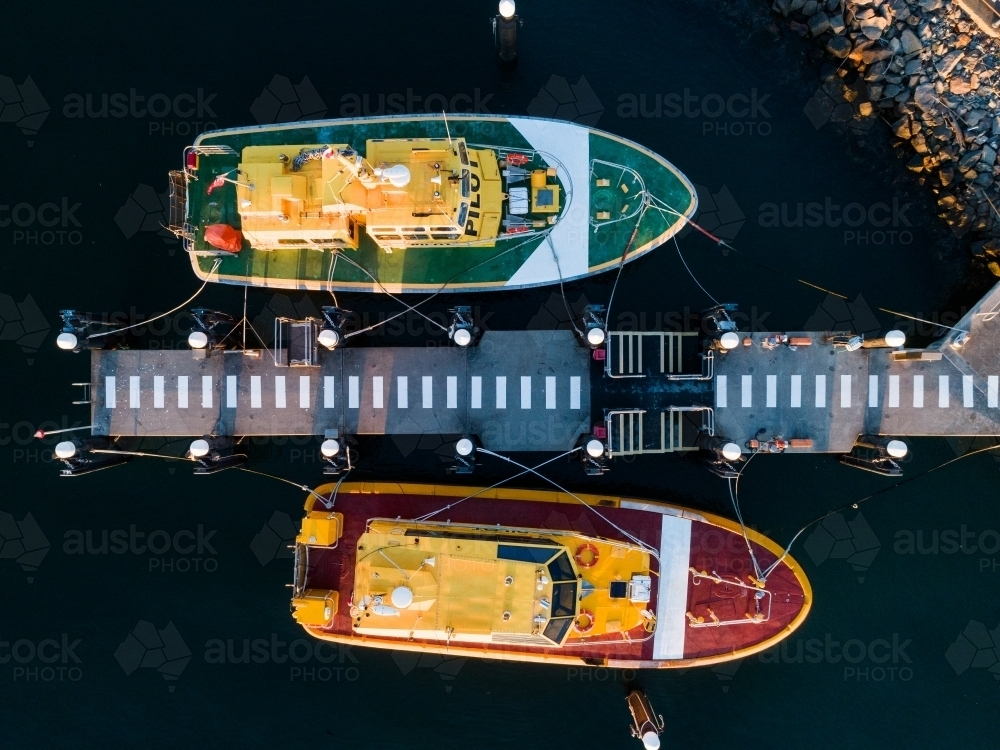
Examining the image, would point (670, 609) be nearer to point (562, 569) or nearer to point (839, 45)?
point (562, 569)

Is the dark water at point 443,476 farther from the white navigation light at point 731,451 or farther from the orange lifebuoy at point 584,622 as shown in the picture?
the orange lifebuoy at point 584,622

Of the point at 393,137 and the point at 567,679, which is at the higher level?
the point at 393,137

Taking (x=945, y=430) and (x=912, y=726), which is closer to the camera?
(x=945, y=430)

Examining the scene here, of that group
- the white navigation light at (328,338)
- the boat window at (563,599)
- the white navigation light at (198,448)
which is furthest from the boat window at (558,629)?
the white navigation light at (198,448)

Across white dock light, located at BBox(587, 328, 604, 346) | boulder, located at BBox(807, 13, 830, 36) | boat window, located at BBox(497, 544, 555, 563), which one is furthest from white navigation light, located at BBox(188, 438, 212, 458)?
boulder, located at BBox(807, 13, 830, 36)

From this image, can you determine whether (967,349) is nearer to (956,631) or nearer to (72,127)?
(956,631)

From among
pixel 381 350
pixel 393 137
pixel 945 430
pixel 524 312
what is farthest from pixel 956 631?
pixel 393 137

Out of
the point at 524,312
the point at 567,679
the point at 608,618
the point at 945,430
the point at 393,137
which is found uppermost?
the point at 393,137

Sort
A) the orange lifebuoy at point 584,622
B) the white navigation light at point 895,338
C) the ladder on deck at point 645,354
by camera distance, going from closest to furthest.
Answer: the white navigation light at point 895,338
the orange lifebuoy at point 584,622
the ladder on deck at point 645,354
